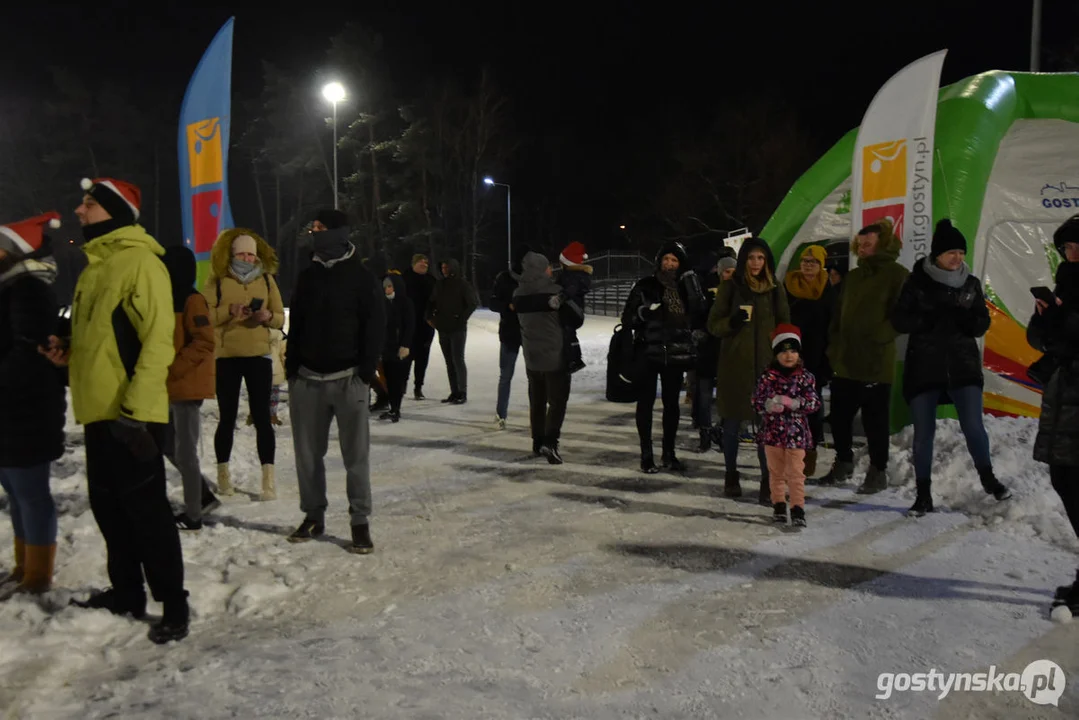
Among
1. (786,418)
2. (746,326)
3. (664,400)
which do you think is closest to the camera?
(786,418)

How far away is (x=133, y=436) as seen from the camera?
11.0 feet

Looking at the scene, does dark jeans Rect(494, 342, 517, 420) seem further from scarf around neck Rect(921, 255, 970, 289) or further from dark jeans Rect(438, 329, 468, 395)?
scarf around neck Rect(921, 255, 970, 289)

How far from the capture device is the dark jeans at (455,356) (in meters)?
10.6

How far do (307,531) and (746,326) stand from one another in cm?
336

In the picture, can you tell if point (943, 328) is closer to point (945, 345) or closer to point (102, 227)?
point (945, 345)

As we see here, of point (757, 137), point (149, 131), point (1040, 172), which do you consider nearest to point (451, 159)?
point (757, 137)

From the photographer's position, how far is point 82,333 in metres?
3.38

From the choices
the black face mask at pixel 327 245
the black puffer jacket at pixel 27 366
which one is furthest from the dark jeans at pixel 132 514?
the black face mask at pixel 327 245

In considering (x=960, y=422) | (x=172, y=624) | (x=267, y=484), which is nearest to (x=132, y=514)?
(x=172, y=624)

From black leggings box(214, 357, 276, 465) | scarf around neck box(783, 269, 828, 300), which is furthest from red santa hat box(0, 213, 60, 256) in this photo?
scarf around neck box(783, 269, 828, 300)

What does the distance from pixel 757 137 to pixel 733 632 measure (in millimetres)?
41054

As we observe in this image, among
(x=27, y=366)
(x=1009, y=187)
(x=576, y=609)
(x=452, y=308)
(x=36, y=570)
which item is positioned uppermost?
(x=1009, y=187)

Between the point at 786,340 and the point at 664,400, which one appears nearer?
the point at 786,340

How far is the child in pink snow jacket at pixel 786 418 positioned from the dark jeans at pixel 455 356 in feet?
19.1
